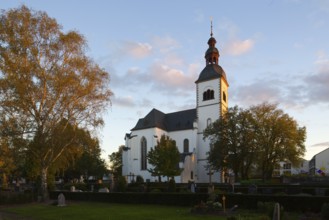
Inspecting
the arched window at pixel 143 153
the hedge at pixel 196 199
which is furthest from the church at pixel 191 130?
the hedge at pixel 196 199

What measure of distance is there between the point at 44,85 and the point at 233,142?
24.9m

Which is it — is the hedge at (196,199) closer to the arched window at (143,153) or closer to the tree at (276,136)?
the tree at (276,136)

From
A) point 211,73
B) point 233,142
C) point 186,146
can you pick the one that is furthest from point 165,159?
point 211,73

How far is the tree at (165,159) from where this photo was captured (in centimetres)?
4475

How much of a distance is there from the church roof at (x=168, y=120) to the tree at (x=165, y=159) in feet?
31.1

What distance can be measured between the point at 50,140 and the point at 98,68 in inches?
292

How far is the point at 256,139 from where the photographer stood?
40000mm

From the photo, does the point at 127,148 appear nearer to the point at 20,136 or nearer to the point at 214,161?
the point at 214,161

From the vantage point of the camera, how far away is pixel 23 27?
2573 centimetres

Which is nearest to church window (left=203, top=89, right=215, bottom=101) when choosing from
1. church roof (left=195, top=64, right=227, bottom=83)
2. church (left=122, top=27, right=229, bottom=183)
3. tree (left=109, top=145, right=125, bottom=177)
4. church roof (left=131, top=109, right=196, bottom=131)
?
church (left=122, top=27, right=229, bottom=183)

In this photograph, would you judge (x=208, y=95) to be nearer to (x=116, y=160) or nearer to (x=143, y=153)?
(x=143, y=153)

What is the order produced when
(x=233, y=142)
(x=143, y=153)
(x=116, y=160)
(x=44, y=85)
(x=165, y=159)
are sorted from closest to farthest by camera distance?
1. (x=44, y=85)
2. (x=233, y=142)
3. (x=165, y=159)
4. (x=143, y=153)
5. (x=116, y=160)

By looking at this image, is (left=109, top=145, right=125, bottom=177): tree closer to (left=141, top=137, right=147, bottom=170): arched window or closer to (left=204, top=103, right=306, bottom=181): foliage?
(left=141, top=137, right=147, bottom=170): arched window

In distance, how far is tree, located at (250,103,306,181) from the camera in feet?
130
